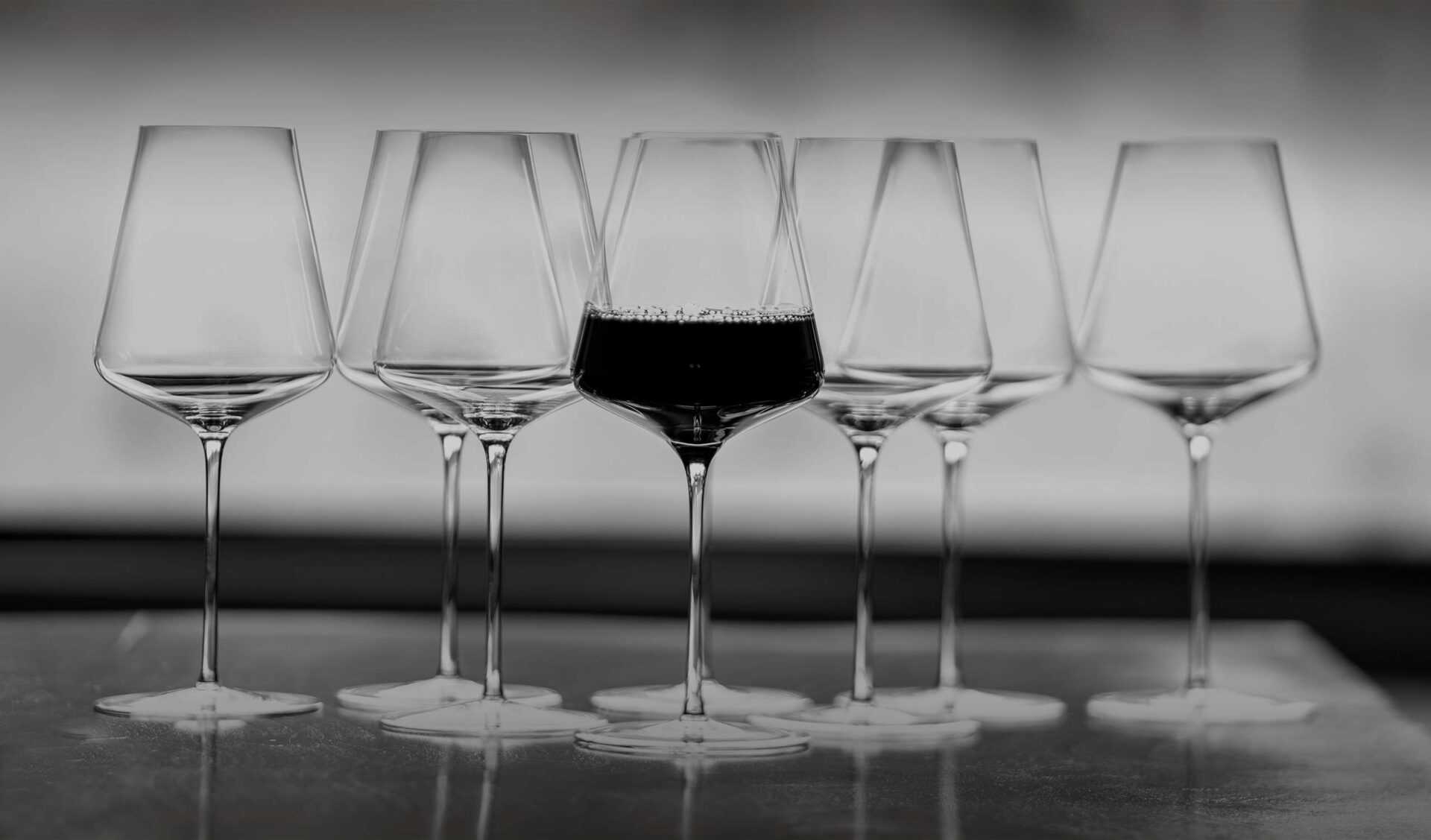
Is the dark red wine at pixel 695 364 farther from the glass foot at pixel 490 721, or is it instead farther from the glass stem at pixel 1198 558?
the glass stem at pixel 1198 558

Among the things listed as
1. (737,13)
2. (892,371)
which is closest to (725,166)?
(892,371)

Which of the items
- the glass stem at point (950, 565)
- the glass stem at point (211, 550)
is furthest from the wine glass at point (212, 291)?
the glass stem at point (950, 565)

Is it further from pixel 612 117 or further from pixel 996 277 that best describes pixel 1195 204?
pixel 612 117

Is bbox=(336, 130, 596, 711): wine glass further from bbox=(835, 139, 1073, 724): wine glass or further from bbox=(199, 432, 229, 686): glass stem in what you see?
bbox=(835, 139, 1073, 724): wine glass

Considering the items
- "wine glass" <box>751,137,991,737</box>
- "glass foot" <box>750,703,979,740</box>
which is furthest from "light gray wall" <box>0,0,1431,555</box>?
"glass foot" <box>750,703,979,740</box>

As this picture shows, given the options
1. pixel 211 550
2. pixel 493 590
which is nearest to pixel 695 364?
pixel 493 590
